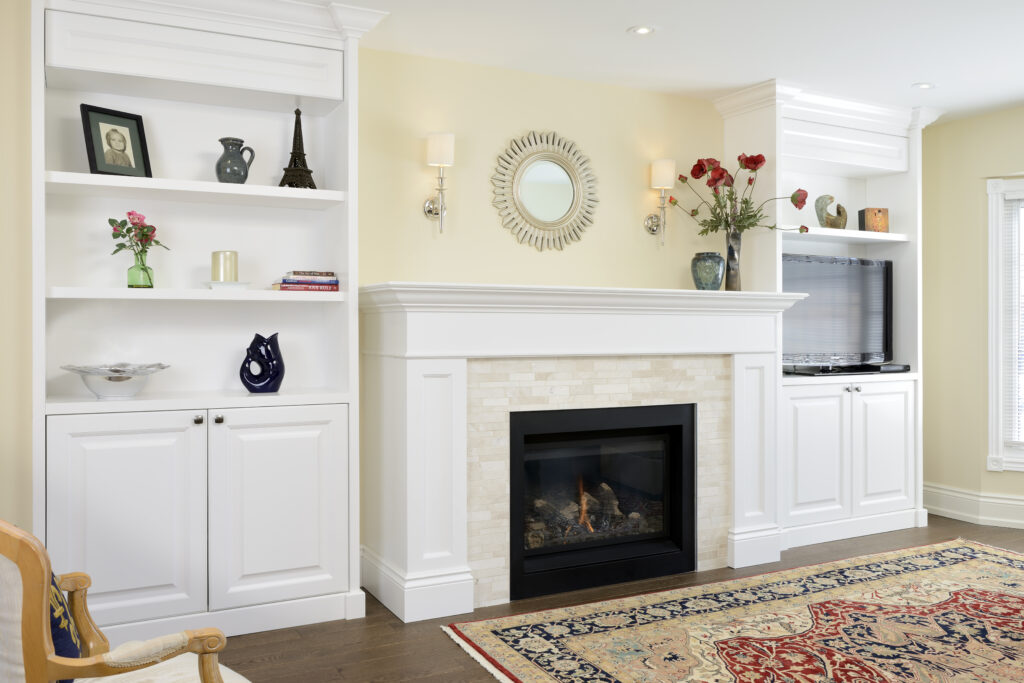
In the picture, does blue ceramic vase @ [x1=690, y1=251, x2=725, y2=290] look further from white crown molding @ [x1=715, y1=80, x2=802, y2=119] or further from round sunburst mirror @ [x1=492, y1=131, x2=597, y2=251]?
white crown molding @ [x1=715, y1=80, x2=802, y2=119]

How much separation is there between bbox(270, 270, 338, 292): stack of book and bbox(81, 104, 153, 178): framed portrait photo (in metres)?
0.66

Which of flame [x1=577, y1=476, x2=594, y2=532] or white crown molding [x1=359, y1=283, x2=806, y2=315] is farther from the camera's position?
flame [x1=577, y1=476, x2=594, y2=532]

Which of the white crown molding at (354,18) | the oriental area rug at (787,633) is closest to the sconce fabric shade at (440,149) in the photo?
the white crown molding at (354,18)

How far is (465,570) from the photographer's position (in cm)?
342

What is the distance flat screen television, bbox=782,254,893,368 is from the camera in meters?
4.64

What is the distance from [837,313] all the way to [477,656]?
307cm

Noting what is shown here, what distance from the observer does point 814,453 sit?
4.50m

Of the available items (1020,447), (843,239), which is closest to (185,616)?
Result: (843,239)

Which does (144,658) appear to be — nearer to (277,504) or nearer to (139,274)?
(277,504)

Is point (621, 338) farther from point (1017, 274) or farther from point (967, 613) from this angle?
point (1017, 274)

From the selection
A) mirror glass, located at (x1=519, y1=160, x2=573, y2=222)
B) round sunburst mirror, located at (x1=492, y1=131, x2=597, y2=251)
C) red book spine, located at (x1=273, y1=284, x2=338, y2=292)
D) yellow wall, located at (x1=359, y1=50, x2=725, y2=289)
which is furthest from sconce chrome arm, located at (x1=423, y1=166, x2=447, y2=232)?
red book spine, located at (x1=273, y1=284, x2=338, y2=292)

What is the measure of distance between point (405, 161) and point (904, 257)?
3.10m

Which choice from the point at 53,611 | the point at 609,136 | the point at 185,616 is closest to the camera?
the point at 53,611

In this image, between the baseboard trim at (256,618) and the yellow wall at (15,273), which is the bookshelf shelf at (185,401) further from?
the baseboard trim at (256,618)
